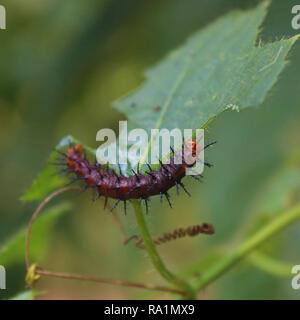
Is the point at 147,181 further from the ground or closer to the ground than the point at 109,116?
closer to the ground

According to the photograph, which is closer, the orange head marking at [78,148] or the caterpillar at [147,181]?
the caterpillar at [147,181]

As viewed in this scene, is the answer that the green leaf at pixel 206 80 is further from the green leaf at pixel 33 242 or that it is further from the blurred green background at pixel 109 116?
the blurred green background at pixel 109 116

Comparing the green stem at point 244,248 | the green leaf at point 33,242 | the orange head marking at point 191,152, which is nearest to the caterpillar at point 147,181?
the orange head marking at point 191,152

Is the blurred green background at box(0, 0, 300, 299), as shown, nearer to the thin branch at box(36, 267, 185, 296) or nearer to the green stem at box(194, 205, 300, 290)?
the green stem at box(194, 205, 300, 290)

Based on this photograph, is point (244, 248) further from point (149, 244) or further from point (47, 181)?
point (47, 181)

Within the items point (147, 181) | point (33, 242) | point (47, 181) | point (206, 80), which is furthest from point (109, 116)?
point (147, 181)

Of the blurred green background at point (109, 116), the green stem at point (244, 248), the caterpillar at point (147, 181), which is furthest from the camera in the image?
the blurred green background at point (109, 116)
